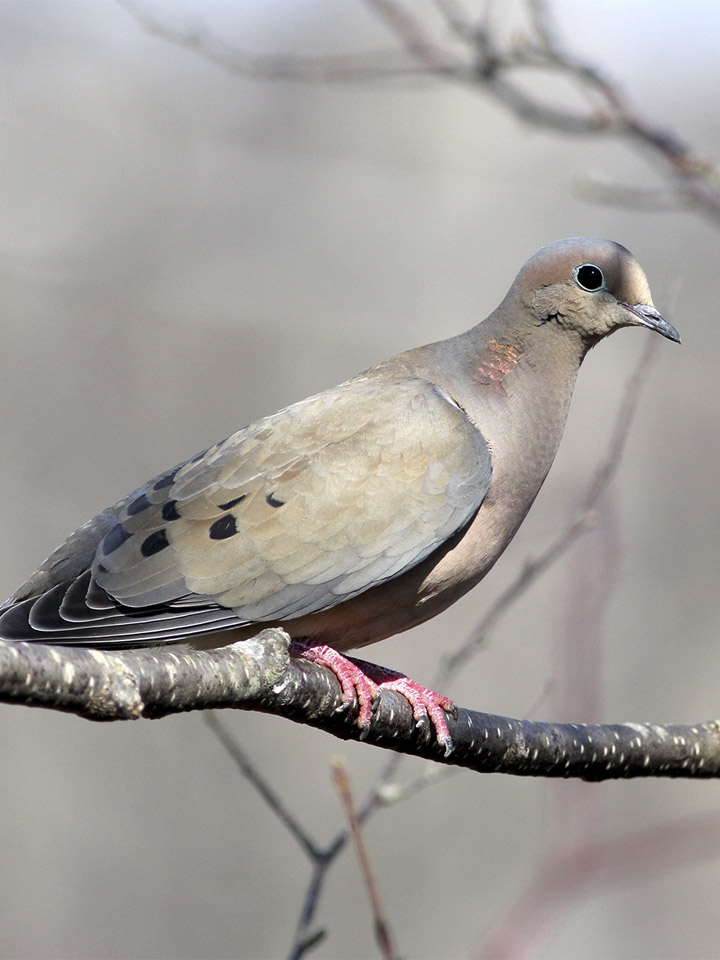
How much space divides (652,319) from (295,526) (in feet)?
3.53

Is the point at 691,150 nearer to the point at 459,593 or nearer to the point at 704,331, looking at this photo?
the point at 459,593

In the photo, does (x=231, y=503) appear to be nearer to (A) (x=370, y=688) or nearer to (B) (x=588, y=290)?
(A) (x=370, y=688)

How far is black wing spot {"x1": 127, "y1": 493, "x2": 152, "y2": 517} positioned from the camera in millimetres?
3086

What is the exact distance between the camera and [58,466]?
6.68m

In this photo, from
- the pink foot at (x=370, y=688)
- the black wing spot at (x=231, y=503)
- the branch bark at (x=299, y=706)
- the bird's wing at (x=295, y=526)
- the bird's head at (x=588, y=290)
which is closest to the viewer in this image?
the branch bark at (x=299, y=706)

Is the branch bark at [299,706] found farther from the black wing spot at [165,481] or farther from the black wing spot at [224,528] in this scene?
the black wing spot at [165,481]

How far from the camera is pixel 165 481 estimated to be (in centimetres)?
314

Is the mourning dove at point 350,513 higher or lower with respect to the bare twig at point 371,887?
higher

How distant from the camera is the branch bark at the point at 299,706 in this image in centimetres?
163

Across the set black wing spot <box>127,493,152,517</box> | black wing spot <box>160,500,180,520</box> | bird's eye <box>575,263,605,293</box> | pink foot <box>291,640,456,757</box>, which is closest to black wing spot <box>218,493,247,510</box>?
black wing spot <box>160,500,180,520</box>

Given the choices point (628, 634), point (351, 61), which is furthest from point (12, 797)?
point (351, 61)

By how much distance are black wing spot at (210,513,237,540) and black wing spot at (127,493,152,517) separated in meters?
0.25

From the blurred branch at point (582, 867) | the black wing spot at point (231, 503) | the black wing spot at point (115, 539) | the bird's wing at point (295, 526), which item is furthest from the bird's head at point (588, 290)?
the blurred branch at point (582, 867)

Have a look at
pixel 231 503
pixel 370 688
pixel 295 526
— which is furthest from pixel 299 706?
pixel 231 503
